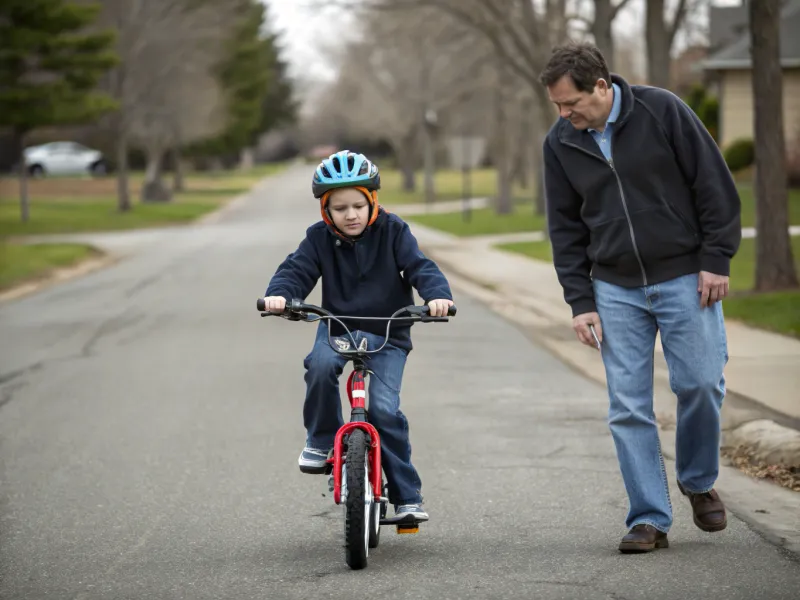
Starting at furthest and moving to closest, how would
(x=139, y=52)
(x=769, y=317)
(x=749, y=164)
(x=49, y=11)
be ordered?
1. (x=139, y=52)
2. (x=749, y=164)
3. (x=49, y=11)
4. (x=769, y=317)

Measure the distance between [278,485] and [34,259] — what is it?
68.8ft

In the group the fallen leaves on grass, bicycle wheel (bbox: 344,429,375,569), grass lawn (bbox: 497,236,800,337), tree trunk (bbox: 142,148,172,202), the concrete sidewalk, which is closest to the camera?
bicycle wheel (bbox: 344,429,375,569)

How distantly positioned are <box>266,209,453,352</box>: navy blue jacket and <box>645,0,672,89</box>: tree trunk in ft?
60.6

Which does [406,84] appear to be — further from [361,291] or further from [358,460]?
[358,460]

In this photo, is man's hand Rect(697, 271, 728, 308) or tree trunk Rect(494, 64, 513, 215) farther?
tree trunk Rect(494, 64, 513, 215)

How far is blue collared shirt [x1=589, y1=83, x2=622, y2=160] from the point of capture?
5.72 meters

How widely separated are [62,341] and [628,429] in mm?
9921

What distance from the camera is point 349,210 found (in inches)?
228

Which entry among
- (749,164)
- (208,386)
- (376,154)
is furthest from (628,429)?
(376,154)

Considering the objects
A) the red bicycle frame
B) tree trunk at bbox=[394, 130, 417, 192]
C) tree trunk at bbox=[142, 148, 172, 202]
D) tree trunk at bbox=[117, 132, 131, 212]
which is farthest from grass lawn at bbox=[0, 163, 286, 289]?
the red bicycle frame

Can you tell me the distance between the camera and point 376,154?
438ft

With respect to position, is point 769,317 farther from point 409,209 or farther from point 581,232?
point 409,209

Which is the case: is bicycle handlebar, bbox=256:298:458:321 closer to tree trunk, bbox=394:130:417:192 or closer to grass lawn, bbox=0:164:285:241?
grass lawn, bbox=0:164:285:241

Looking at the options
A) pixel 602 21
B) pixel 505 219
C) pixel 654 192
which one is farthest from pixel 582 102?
pixel 505 219
